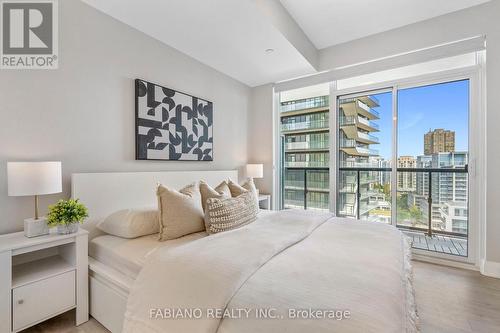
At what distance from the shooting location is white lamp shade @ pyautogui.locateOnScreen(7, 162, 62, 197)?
148 cm

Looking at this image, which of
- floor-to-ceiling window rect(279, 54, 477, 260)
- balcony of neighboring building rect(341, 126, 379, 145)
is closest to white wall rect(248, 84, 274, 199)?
floor-to-ceiling window rect(279, 54, 477, 260)

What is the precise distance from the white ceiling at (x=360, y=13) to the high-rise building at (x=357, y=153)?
91 cm

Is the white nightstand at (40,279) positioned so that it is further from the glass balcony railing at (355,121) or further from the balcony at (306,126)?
the glass balcony railing at (355,121)

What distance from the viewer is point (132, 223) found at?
71.2 inches

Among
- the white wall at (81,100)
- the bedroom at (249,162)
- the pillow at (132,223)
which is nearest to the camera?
the bedroom at (249,162)

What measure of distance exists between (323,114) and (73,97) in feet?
10.4

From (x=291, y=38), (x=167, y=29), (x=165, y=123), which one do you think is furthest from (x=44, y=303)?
(x=291, y=38)

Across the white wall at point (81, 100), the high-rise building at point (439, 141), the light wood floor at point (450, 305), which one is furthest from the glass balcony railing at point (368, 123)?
the white wall at point (81, 100)

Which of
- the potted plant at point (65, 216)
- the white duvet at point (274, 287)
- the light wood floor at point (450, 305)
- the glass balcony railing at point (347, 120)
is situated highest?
the glass balcony railing at point (347, 120)

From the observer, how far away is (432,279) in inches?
93.1

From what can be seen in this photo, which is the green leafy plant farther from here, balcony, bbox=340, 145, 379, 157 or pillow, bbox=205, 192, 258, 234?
balcony, bbox=340, 145, 379, 157

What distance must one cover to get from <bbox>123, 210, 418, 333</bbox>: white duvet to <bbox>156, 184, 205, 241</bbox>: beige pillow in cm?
34

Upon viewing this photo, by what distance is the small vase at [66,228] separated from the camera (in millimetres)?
1622

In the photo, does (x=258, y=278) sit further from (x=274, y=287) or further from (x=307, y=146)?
(x=307, y=146)
